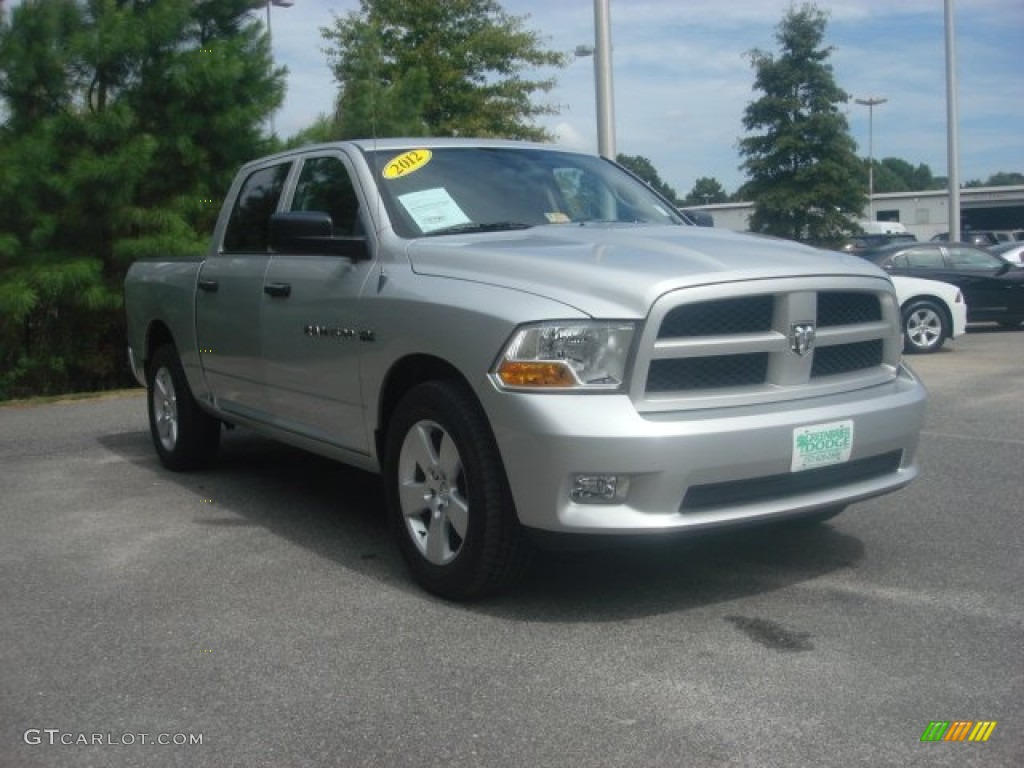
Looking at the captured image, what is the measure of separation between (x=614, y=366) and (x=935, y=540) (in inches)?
82.3

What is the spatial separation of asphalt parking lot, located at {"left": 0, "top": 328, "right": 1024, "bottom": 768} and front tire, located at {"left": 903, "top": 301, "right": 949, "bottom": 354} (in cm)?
918

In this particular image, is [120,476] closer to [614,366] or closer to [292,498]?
[292,498]

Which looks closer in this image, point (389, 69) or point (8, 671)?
point (8, 671)

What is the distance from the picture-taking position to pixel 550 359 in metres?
4.02

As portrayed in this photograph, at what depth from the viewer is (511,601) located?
Result: 445 cm

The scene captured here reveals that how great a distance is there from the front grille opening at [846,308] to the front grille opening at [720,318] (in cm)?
31

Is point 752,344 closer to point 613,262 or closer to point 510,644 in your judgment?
point 613,262

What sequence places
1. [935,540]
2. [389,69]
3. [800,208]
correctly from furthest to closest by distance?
[800,208]
[389,69]
[935,540]

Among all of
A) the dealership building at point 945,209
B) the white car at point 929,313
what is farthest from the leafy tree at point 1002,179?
the white car at point 929,313

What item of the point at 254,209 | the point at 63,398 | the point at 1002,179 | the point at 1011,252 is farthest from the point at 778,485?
the point at 1002,179

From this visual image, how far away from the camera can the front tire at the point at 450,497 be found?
13.7 feet

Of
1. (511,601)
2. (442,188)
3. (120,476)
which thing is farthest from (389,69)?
(511,601)

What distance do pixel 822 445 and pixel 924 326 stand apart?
38.5 feet

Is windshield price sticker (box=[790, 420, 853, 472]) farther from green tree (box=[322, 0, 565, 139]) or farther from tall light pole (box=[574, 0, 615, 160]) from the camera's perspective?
green tree (box=[322, 0, 565, 139])
